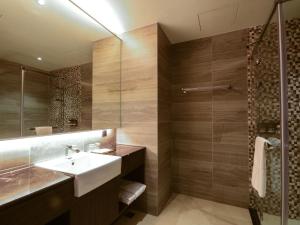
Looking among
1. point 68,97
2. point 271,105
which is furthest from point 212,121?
point 68,97

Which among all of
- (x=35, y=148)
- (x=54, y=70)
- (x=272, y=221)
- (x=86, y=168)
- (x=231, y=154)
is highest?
(x=54, y=70)

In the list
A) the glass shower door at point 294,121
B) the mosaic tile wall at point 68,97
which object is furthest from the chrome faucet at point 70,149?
the glass shower door at point 294,121

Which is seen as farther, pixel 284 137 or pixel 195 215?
pixel 195 215

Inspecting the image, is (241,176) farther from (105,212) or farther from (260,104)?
(105,212)

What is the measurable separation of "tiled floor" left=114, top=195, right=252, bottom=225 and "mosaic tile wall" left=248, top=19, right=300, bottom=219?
0.86ft

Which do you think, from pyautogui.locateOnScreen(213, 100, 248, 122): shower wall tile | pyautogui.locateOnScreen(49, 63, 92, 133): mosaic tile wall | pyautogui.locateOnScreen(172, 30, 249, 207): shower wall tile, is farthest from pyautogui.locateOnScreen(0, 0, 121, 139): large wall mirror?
pyautogui.locateOnScreen(213, 100, 248, 122): shower wall tile

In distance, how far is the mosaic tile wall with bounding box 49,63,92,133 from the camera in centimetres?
153

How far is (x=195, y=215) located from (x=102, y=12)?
264cm

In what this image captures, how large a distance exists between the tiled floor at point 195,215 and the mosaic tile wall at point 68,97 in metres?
1.25

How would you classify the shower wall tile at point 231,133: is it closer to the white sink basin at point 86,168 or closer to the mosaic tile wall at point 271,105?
the mosaic tile wall at point 271,105

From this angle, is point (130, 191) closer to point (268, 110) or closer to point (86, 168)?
point (86, 168)

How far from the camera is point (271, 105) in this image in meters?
1.54

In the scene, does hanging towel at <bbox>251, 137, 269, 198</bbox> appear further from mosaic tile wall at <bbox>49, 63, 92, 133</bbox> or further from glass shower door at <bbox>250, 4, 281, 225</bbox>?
mosaic tile wall at <bbox>49, 63, 92, 133</bbox>

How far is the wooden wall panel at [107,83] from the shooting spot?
82.1 inches
